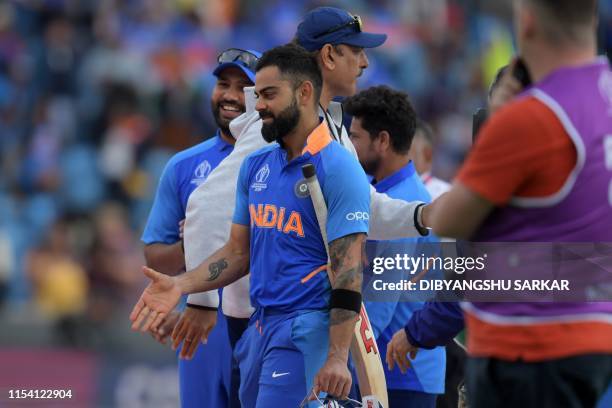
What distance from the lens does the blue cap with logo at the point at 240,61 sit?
23.1 feet

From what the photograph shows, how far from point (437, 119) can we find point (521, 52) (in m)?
15.3

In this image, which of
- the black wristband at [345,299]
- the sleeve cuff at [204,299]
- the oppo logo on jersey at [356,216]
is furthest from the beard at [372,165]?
the black wristband at [345,299]

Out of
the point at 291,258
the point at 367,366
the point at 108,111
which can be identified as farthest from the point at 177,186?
the point at 108,111

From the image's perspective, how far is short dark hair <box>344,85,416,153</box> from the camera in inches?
278

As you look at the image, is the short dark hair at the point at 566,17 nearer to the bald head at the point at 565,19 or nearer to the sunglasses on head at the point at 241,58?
the bald head at the point at 565,19

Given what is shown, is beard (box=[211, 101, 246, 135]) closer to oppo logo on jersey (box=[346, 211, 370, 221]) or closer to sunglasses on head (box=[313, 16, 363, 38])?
sunglasses on head (box=[313, 16, 363, 38])

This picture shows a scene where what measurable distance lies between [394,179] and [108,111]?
9992 mm

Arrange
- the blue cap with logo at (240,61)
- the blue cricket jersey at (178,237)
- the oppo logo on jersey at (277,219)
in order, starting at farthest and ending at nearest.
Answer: the blue cap with logo at (240,61) → the blue cricket jersey at (178,237) → the oppo logo on jersey at (277,219)

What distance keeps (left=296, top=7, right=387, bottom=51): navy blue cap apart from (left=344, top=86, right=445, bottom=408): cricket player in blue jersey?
82 centimetres

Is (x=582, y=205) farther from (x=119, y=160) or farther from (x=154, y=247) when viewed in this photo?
(x=119, y=160)

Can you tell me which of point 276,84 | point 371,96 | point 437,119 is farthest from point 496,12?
point 276,84

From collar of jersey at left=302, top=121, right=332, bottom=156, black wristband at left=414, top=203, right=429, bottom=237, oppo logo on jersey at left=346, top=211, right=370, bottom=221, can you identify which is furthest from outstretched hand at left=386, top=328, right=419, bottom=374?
collar of jersey at left=302, top=121, right=332, bottom=156

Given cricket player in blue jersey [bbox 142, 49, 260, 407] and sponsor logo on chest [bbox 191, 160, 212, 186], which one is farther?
sponsor logo on chest [bbox 191, 160, 212, 186]

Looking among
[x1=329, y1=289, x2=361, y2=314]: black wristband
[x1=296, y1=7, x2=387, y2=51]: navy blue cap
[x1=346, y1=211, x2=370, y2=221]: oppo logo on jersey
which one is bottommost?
[x1=329, y1=289, x2=361, y2=314]: black wristband
